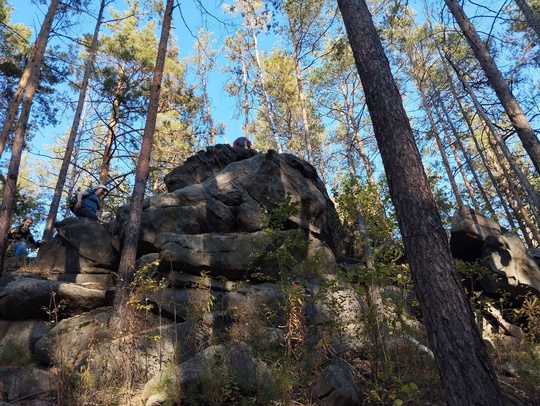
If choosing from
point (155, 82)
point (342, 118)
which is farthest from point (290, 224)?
point (342, 118)

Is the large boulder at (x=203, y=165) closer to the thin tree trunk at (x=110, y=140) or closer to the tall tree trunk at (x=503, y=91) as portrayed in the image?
the thin tree trunk at (x=110, y=140)

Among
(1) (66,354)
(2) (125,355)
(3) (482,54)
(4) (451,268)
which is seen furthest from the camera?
(3) (482,54)

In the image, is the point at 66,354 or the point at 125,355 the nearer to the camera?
the point at 125,355

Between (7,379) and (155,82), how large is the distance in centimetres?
616

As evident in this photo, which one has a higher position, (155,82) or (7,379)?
(155,82)

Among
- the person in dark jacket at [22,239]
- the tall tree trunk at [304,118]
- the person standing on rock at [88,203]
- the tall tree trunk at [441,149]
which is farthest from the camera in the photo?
the tall tree trunk at [441,149]

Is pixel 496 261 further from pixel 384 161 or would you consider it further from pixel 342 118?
pixel 342 118

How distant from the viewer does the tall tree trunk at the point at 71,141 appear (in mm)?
11828

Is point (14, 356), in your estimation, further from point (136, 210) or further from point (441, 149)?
point (441, 149)

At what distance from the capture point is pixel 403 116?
177 inches

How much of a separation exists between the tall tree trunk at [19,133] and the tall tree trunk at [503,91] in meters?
10.3

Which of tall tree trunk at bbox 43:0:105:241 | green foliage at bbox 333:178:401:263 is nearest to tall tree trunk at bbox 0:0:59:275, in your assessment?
tall tree trunk at bbox 43:0:105:241

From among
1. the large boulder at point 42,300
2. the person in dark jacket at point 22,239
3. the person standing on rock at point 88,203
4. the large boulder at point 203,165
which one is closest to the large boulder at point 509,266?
the large boulder at point 203,165

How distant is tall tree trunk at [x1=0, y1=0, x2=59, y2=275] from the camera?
8477mm
